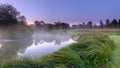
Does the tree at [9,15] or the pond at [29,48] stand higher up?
the tree at [9,15]

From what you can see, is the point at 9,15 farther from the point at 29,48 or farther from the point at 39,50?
the point at 39,50

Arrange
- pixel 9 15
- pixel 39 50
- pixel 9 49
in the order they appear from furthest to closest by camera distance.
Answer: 1. pixel 9 15
2. pixel 9 49
3. pixel 39 50

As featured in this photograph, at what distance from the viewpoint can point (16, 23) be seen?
67.6ft

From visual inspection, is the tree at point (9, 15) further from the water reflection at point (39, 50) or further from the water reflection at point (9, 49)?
the water reflection at point (39, 50)

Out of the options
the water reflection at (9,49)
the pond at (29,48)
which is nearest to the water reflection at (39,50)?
the pond at (29,48)

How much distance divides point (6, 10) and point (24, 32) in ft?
7.99

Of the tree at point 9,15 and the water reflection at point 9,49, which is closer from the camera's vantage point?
the water reflection at point 9,49

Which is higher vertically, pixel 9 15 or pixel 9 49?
pixel 9 15

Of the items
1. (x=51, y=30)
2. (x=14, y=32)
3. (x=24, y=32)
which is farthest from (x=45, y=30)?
(x=14, y=32)

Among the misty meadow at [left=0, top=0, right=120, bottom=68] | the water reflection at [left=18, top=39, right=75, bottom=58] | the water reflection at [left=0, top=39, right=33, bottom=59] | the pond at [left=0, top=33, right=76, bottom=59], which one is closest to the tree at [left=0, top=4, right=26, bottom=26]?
the misty meadow at [left=0, top=0, right=120, bottom=68]

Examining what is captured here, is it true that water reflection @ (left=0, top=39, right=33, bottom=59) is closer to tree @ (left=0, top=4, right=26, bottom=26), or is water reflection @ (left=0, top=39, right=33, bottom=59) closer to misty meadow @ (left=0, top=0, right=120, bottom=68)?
misty meadow @ (left=0, top=0, right=120, bottom=68)

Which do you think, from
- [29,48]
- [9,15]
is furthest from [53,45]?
[9,15]

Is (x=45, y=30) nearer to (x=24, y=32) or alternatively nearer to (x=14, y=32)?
(x=24, y=32)

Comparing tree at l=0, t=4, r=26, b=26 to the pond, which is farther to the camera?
tree at l=0, t=4, r=26, b=26
